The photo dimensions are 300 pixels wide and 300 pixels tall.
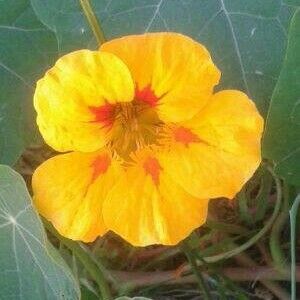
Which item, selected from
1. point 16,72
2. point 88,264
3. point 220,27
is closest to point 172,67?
point 220,27

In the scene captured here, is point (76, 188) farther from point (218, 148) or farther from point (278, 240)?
point (278, 240)

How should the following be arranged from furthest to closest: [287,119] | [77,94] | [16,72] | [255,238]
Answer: [255,238] → [16,72] → [287,119] → [77,94]

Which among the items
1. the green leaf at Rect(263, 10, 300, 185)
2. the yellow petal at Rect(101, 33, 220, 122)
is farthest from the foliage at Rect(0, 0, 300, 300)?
the yellow petal at Rect(101, 33, 220, 122)

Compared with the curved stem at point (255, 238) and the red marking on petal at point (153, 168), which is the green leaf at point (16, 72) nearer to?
the red marking on petal at point (153, 168)

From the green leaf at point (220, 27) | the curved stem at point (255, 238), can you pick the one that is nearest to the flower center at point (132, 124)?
A: the green leaf at point (220, 27)

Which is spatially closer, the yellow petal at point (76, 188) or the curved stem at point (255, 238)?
the yellow petal at point (76, 188)

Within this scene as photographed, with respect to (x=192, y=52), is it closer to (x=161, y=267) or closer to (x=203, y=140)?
(x=203, y=140)
